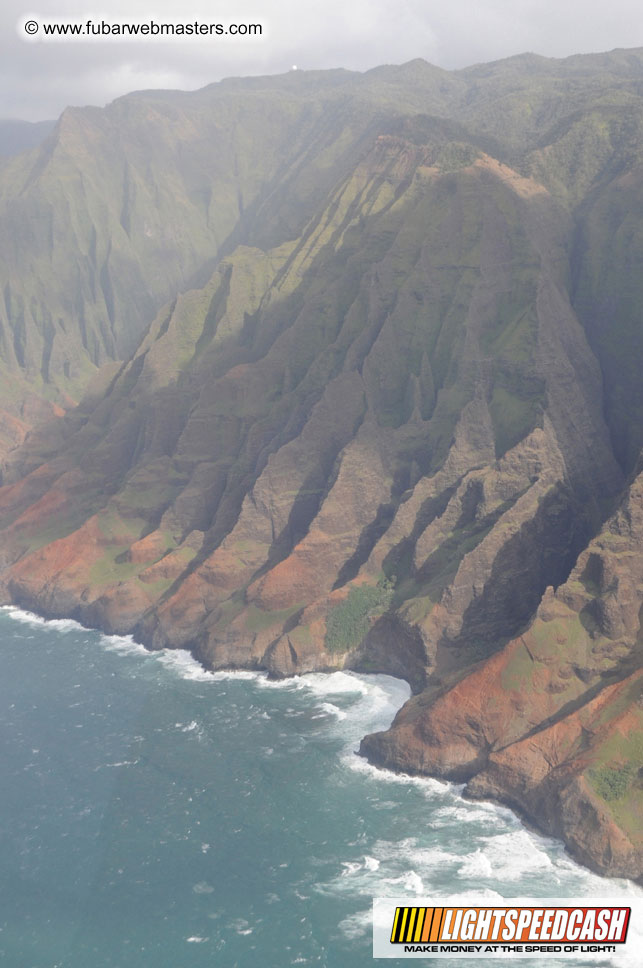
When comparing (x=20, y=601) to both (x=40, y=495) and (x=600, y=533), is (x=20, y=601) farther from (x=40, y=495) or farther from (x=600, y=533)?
(x=600, y=533)

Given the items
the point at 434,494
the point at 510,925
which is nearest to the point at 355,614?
the point at 434,494

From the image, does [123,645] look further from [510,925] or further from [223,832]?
[510,925]

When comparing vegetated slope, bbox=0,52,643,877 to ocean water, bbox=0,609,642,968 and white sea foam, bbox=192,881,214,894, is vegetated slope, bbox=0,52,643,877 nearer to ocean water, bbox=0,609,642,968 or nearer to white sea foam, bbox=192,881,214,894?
Result: ocean water, bbox=0,609,642,968

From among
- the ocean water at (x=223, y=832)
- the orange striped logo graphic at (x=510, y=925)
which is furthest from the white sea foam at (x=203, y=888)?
the orange striped logo graphic at (x=510, y=925)

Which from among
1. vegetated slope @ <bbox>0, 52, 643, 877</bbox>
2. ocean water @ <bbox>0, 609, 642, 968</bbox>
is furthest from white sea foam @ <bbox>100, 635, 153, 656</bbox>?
ocean water @ <bbox>0, 609, 642, 968</bbox>

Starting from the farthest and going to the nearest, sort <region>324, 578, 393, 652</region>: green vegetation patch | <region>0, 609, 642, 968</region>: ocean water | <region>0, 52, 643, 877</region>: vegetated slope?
<region>324, 578, 393, 652</region>: green vegetation patch
<region>0, 52, 643, 877</region>: vegetated slope
<region>0, 609, 642, 968</region>: ocean water

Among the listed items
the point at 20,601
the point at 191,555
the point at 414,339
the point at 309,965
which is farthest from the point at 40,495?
the point at 309,965

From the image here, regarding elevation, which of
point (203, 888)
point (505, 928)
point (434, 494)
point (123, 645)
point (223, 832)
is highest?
point (434, 494)
